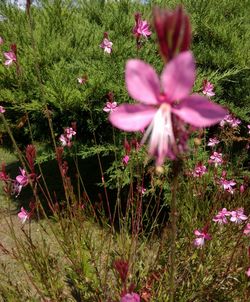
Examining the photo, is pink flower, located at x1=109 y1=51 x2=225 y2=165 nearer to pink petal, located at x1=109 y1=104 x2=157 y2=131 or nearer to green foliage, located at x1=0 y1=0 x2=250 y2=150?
pink petal, located at x1=109 y1=104 x2=157 y2=131

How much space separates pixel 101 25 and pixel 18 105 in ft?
5.02

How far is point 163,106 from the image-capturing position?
69 cm

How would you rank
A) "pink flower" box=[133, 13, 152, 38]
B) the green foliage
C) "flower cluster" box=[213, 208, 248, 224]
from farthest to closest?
the green foliage
"flower cluster" box=[213, 208, 248, 224]
"pink flower" box=[133, 13, 152, 38]

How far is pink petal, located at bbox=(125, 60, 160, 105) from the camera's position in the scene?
0.66 meters

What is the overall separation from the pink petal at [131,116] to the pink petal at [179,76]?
48mm

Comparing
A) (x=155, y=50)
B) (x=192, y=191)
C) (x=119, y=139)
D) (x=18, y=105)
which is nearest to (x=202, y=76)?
(x=155, y=50)

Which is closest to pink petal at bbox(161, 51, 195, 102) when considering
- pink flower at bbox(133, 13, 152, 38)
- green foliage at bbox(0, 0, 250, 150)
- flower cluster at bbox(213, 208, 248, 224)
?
pink flower at bbox(133, 13, 152, 38)

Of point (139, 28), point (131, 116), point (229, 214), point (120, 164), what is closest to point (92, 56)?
point (120, 164)

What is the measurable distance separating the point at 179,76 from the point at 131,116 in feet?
0.37

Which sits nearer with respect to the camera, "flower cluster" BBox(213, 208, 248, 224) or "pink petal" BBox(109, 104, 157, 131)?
"pink petal" BBox(109, 104, 157, 131)

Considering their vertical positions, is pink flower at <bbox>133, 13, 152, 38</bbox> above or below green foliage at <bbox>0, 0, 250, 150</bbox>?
above

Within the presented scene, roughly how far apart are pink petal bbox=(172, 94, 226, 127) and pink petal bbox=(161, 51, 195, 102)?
0.06 ft

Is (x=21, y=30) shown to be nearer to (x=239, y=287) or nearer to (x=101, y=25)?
(x=101, y=25)

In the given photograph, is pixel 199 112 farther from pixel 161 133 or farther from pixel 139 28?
pixel 139 28
